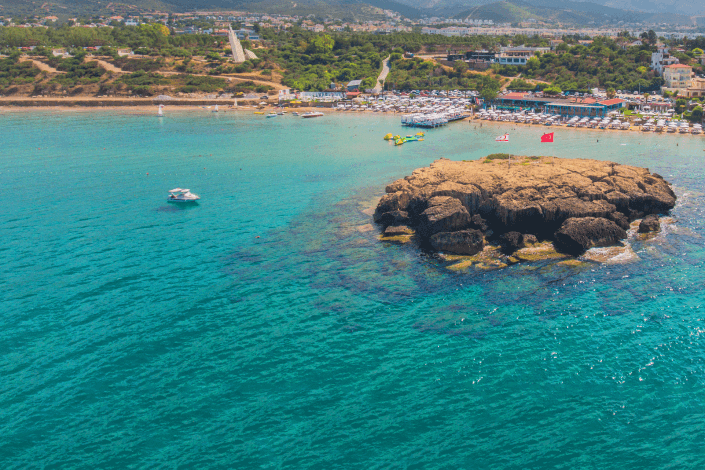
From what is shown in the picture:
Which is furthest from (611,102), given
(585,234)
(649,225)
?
(585,234)

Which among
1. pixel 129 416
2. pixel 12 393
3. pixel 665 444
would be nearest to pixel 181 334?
pixel 129 416

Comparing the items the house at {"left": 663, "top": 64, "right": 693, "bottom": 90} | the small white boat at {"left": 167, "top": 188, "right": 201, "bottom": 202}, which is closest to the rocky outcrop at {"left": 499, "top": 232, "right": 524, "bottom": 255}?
the small white boat at {"left": 167, "top": 188, "right": 201, "bottom": 202}

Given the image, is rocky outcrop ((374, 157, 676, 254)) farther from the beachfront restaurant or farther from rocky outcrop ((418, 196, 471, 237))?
the beachfront restaurant

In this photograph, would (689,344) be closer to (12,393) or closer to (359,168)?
(12,393)

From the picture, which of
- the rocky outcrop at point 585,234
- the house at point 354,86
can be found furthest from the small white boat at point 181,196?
the house at point 354,86

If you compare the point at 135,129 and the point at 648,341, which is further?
the point at 135,129

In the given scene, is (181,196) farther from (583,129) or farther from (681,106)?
(681,106)
